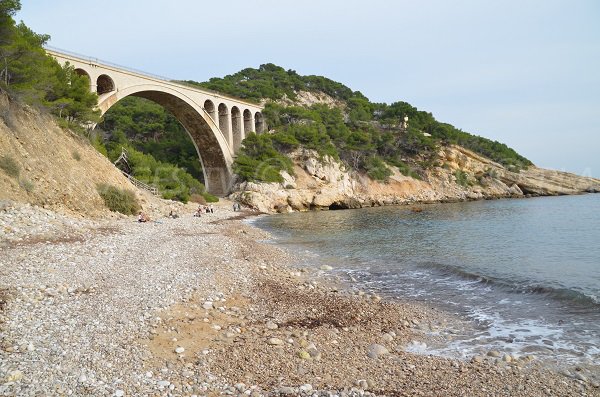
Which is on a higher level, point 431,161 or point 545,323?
point 431,161

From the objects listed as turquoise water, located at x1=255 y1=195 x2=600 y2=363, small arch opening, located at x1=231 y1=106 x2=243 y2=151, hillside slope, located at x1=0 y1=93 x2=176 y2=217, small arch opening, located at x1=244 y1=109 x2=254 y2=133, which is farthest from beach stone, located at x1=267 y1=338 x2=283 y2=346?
small arch opening, located at x1=244 y1=109 x2=254 y2=133

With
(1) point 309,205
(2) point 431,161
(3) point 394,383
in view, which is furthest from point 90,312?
(2) point 431,161

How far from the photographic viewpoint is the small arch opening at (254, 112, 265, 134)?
57.3 metres

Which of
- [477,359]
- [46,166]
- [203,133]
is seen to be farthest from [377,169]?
[477,359]

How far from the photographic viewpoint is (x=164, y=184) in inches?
1350

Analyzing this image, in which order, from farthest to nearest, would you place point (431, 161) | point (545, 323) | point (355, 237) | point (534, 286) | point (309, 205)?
point (431, 161) → point (309, 205) → point (355, 237) → point (534, 286) → point (545, 323)

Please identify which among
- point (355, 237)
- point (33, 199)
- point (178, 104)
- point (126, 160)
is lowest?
point (355, 237)

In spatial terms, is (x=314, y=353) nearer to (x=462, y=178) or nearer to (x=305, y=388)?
(x=305, y=388)

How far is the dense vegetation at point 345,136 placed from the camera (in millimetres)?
49125

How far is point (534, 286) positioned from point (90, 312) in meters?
10.1

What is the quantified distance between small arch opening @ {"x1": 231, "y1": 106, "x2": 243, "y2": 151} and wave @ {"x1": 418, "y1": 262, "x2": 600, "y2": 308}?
136 feet

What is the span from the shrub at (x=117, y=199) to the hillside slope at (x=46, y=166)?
494mm

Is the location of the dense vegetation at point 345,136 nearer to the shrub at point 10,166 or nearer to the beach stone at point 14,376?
the shrub at point 10,166

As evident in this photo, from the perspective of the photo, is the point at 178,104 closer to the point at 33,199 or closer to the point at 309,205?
the point at 309,205
